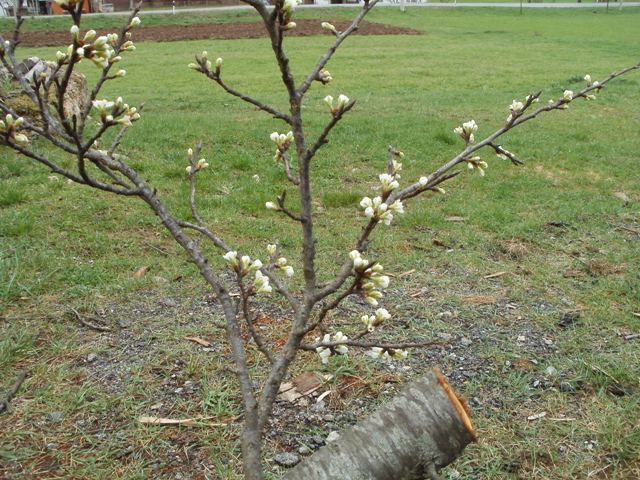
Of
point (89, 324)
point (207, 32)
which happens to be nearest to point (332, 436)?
point (89, 324)

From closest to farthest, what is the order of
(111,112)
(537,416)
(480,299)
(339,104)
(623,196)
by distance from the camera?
1. (111,112)
2. (339,104)
3. (537,416)
4. (480,299)
5. (623,196)

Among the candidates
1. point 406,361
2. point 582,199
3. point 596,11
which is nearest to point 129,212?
point 406,361

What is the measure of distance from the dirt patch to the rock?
27.1m

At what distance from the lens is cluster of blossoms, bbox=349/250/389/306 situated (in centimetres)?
197

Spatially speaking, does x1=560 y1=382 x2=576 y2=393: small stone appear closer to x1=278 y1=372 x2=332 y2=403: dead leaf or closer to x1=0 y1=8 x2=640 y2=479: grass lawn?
x1=0 y1=8 x2=640 y2=479: grass lawn

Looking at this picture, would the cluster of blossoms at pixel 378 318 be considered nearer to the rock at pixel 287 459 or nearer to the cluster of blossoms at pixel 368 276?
the cluster of blossoms at pixel 368 276

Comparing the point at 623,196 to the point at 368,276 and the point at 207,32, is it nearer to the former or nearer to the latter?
the point at 368,276

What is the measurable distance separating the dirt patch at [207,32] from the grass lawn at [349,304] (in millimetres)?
20071

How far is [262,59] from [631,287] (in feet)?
61.8

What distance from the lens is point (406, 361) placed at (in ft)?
13.6

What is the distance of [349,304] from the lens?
4879 mm

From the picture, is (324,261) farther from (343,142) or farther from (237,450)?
(343,142)

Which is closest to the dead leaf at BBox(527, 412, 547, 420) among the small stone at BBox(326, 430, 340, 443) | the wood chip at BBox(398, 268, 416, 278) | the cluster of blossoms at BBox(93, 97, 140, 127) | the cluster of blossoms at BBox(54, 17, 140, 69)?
the small stone at BBox(326, 430, 340, 443)

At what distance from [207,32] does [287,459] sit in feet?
104
